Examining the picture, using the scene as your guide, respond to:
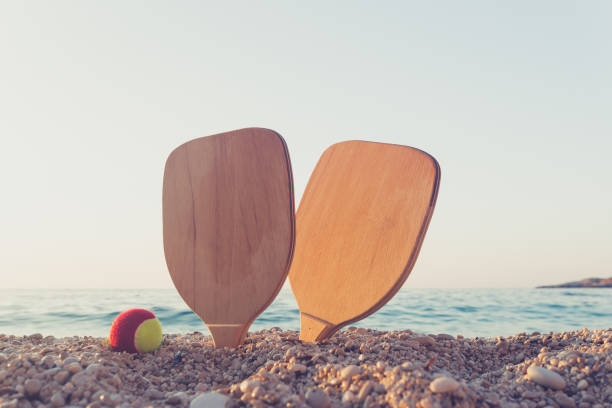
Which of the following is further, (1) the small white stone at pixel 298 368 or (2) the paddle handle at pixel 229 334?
(2) the paddle handle at pixel 229 334

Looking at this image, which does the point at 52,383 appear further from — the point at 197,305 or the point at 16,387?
A: the point at 197,305

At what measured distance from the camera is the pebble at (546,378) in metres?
1.68

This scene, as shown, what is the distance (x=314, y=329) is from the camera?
94.1 inches

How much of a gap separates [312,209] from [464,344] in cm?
106

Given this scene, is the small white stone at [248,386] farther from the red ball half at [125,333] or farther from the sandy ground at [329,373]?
A: the red ball half at [125,333]

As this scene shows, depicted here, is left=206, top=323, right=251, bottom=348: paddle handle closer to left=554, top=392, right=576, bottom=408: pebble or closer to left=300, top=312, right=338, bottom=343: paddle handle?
left=300, top=312, right=338, bottom=343: paddle handle

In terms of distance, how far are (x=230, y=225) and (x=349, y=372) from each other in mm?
1116

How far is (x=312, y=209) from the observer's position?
2676 millimetres

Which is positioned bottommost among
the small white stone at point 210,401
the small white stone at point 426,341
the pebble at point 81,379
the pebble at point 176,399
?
the pebble at point 176,399

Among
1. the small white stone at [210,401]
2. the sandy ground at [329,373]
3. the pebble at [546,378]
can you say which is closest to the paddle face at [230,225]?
the sandy ground at [329,373]

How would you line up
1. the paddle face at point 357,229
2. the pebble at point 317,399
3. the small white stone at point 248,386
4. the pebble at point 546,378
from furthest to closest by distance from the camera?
the paddle face at point 357,229, the pebble at point 546,378, the small white stone at point 248,386, the pebble at point 317,399

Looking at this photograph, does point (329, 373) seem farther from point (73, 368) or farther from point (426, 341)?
point (73, 368)

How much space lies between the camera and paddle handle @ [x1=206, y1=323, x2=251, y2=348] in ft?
7.97

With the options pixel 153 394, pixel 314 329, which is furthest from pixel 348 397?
pixel 314 329
